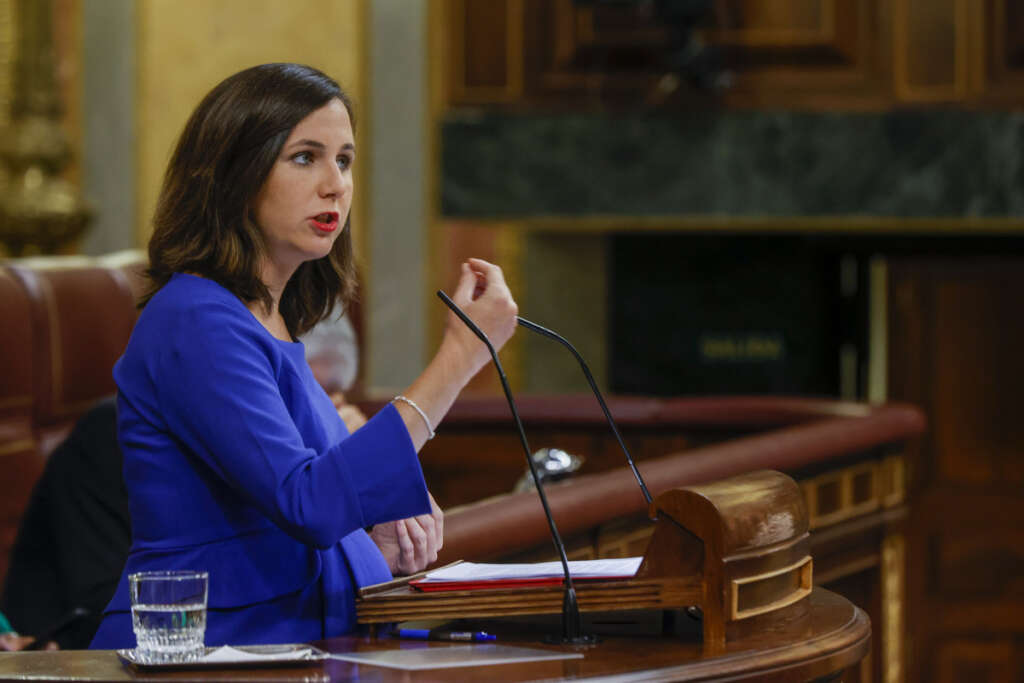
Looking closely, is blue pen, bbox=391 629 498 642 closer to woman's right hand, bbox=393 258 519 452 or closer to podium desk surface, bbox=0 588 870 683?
podium desk surface, bbox=0 588 870 683

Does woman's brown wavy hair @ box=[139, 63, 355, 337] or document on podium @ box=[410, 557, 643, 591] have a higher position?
woman's brown wavy hair @ box=[139, 63, 355, 337]

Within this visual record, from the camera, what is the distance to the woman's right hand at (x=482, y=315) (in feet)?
5.09

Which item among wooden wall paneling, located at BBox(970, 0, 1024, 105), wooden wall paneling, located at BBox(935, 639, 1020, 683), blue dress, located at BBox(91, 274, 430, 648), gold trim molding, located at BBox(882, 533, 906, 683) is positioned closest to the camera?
blue dress, located at BBox(91, 274, 430, 648)

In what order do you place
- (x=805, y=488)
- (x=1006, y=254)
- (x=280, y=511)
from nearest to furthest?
(x=280, y=511), (x=805, y=488), (x=1006, y=254)

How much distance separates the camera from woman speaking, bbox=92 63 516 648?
1.46 m

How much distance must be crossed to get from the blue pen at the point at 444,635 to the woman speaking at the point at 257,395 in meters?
0.08

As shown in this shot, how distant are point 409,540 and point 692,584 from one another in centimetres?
40

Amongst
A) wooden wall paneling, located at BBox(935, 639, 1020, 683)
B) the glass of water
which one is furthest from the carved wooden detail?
the glass of water

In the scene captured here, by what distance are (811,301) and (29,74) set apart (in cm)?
292

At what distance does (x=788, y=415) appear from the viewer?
416 cm

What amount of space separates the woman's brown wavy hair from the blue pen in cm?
37

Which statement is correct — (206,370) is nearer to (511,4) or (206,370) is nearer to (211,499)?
(211,499)

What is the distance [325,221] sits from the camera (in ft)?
5.23

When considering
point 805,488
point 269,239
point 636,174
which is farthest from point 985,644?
point 269,239
